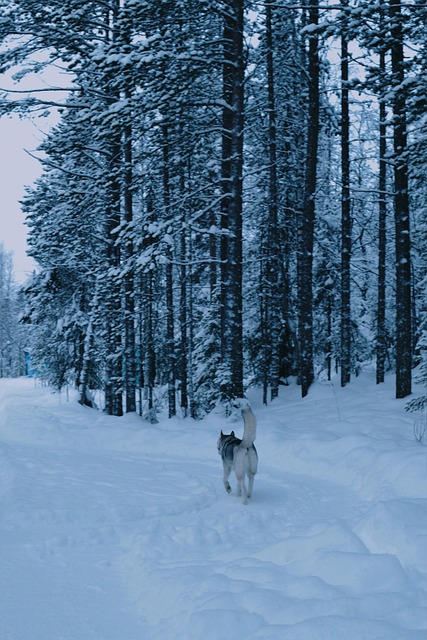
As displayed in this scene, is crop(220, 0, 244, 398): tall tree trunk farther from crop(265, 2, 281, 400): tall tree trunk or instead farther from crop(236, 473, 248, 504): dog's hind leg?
crop(236, 473, 248, 504): dog's hind leg

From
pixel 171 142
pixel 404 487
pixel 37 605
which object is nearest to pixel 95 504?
pixel 37 605

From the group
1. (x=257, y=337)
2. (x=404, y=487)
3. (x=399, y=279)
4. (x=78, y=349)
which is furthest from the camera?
(x=78, y=349)

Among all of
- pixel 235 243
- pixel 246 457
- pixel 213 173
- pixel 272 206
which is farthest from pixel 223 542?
pixel 213 173

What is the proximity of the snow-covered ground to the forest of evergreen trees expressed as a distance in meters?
4.19

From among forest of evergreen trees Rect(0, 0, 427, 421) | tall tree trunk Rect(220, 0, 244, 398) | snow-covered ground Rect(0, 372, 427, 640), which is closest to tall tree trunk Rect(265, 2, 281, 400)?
forest of evergreen trees Rect(0, 0, 427, 421)

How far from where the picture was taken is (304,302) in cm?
1576

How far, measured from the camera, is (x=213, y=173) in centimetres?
2002

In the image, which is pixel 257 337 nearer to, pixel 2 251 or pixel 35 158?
pixel 35 158

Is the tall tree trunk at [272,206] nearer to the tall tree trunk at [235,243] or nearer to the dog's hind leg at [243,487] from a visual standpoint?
the tall tree trunk at [235,243]

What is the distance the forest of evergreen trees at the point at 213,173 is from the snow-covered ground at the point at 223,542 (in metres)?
4.19

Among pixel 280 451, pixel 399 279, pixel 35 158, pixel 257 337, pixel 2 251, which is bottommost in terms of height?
pixel 280 451

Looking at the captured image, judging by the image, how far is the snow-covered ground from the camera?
11.5 feet

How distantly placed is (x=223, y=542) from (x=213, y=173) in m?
16.7

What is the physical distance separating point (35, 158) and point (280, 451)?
11.2m
